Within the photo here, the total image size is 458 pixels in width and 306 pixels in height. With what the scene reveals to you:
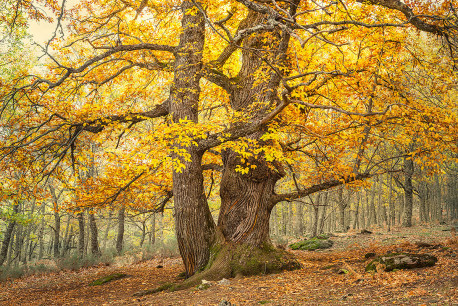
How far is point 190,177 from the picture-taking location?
7.83 metres

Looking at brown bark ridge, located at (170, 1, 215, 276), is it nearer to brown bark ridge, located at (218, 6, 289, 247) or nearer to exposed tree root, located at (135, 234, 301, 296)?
exposed tree root, located at (135, 234, 301, 296)

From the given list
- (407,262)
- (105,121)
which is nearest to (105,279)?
(105,121)

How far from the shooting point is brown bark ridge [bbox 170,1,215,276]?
770cm

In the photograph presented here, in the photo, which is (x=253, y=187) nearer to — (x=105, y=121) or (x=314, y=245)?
(x=105, y=121)

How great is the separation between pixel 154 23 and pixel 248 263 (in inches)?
315

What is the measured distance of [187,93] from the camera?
26.9 feet

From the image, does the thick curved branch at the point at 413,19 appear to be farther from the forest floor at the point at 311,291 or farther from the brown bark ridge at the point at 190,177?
the forest floor at the point at 311,291

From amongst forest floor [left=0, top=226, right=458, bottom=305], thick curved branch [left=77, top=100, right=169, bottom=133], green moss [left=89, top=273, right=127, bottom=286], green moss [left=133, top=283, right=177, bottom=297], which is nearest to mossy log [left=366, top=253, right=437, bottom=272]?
forest floor [left=0, top=226, right=458, bottom=305]

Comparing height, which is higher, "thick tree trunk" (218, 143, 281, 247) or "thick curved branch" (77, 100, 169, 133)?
"thick curved branch" (77, 100, 169, 133)

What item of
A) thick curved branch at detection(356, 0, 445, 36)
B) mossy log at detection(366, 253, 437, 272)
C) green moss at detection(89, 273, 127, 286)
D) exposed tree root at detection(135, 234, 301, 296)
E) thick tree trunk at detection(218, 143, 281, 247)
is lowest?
green moss at detection(89, 273, 127, 286)

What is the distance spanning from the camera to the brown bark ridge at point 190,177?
7.70m

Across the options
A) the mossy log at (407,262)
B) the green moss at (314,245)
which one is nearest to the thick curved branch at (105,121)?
the mossy log at (407,262)

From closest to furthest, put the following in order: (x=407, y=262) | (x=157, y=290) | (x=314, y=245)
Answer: (x=407, y=262) → (x=157, y=290) → (x=314, y=245)

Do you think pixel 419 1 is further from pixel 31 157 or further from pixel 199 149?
pixel 31 157
